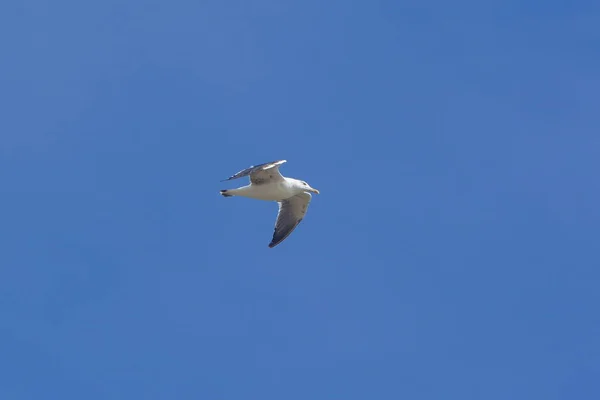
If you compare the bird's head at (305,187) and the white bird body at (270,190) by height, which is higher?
the bird's head at (305,187)

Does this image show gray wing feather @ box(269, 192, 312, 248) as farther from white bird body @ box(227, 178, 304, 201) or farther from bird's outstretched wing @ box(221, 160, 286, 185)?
bird's outstretched wing @ box(221, 160, 286, 185)

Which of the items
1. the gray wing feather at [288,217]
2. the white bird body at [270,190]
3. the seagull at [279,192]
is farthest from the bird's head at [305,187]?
the gray wing feather at [288,217]

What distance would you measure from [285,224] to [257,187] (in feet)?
7.12

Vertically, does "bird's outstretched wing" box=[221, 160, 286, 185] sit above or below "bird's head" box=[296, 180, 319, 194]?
below

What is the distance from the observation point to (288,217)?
35.8m

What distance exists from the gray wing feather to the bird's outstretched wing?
181 cm

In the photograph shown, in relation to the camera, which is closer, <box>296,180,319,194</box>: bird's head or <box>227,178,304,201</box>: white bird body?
<box>227,178,304,201</box>: white bird body

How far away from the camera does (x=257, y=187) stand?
1337 inches

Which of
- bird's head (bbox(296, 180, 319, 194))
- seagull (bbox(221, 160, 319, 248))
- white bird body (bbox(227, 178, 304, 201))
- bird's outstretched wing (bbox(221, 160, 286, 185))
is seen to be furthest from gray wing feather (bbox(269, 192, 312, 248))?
bird's outstretched wing (bbox(221, 160, 286, 185))

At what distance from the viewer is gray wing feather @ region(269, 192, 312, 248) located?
3559 cm

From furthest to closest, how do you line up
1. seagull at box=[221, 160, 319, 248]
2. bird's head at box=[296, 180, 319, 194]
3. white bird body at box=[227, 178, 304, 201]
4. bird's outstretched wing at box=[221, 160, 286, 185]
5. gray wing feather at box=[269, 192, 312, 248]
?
1. gray wing feather at box=[269, 192, 312, 248]
2. bird's head at box=[296, 180, 319, 194]
3. white bird body at box=[227, 178, 304, 201]
4. seagull at box=[221, 160, 319, 248]
5. bird's outstretched wing at box=[221, 160, 286, 185]

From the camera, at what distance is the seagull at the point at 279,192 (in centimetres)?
3328

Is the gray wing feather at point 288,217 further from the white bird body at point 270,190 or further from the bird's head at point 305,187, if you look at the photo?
the white bird body at point 270,190

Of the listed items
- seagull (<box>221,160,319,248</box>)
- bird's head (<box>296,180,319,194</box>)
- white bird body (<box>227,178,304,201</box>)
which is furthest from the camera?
bird's head (<box>296,180,319,194</box>)
